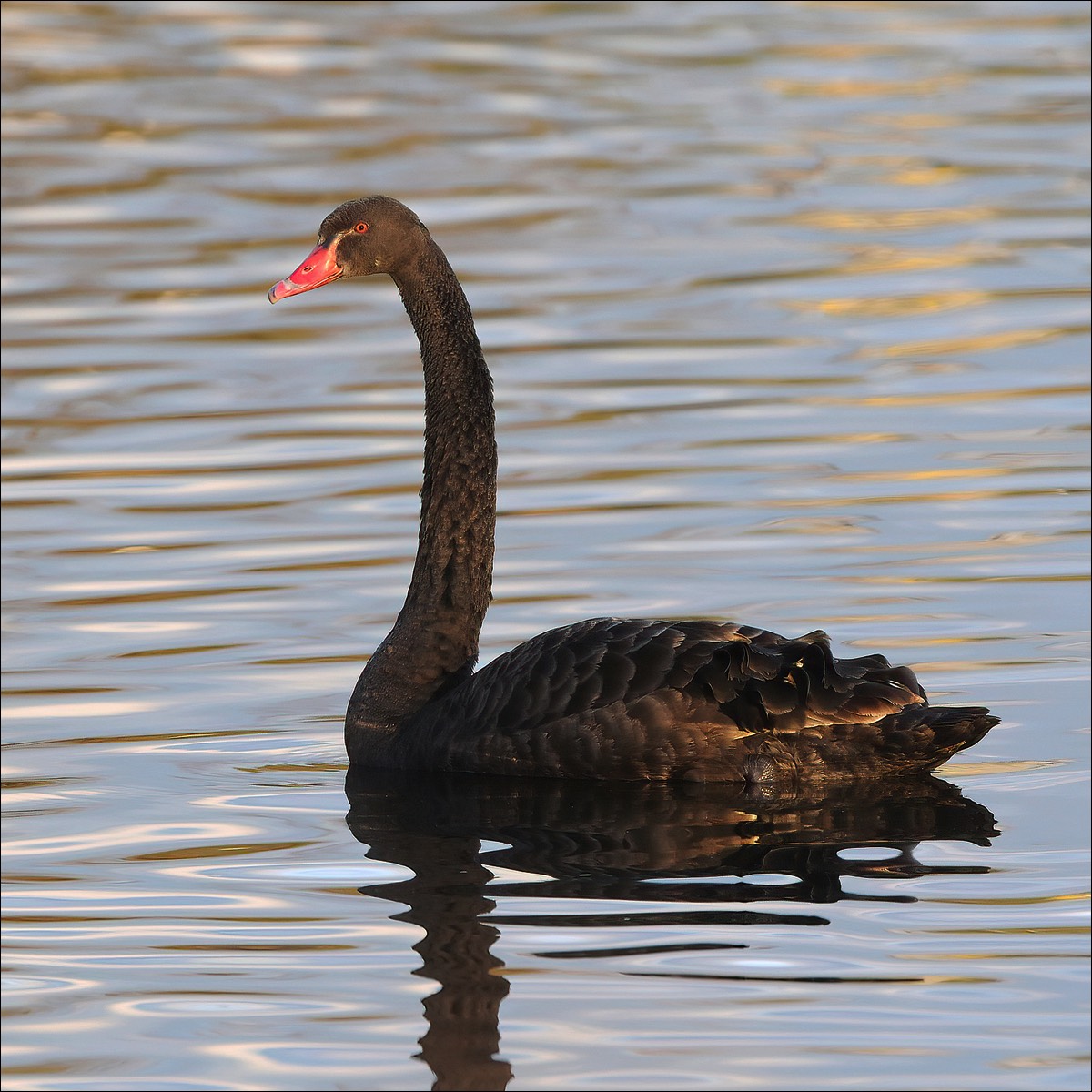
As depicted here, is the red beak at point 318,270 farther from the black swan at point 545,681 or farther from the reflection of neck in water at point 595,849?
the reflection of neck in water at point 595,849

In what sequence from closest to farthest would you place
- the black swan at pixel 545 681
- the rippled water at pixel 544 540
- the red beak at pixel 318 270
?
the rippled water at pixel 544 540, the black swan at pixel 545 681, the red beak at pixel 318 270

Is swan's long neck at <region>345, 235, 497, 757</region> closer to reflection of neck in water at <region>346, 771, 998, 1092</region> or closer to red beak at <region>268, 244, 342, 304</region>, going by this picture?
red beak at <region>268, 244, 342, 304</region>

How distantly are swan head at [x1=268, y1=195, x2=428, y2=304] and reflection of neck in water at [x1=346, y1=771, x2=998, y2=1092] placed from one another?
1.65m

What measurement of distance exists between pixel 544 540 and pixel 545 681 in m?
2.69

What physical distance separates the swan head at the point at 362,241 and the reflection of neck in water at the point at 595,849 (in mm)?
1646

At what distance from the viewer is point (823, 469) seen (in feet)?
33.0

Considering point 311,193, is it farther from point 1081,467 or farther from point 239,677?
point 239,677

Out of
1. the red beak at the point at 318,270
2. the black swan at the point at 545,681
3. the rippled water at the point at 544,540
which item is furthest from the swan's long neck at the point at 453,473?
the rippled water at the point at 544,540

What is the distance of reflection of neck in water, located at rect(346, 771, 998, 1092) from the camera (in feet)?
17.2

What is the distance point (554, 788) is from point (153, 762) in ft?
4.33

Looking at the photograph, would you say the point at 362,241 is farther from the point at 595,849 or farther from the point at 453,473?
the point at 595,849

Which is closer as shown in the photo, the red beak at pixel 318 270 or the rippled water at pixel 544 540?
the rippled water at pixel 544 540

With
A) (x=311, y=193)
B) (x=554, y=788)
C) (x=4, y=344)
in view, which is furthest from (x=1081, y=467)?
(x=311, y=193)

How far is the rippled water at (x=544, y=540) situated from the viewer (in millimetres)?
5055
